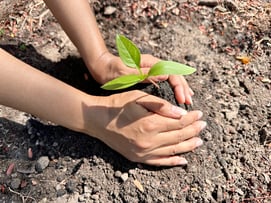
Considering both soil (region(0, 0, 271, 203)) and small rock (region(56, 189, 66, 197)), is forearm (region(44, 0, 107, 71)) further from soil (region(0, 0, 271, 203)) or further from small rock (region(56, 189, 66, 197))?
small rock (region(56, 189, 66, 197))

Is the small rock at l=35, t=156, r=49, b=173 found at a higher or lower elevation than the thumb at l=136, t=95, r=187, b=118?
lower

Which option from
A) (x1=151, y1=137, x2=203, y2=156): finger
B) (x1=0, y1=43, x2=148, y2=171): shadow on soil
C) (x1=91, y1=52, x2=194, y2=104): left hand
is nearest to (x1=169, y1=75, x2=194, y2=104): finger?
(x1=91, y1=52, x2=194, y2=104): left hand

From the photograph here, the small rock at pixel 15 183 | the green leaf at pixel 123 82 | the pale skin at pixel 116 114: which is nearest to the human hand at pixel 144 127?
the pale skin at pixel 116 114

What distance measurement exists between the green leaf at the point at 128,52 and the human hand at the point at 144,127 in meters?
0.13

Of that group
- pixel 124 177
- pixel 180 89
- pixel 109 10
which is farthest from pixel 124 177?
pixel 109 10

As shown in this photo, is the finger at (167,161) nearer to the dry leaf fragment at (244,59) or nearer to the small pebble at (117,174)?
the small pebble at (117,174)

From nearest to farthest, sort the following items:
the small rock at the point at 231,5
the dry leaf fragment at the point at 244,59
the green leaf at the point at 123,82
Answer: the green leaf at the point at 123,82 → the dry leaf fragment at the point at 244,59 → the small rock at the point at 231,5

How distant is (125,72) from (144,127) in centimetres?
21

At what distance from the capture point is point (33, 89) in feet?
4.25

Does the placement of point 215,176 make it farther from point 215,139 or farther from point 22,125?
point 22,125

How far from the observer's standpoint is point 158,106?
130 centimetres

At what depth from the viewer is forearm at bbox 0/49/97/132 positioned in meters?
1.27

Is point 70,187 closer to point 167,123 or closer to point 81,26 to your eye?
point 167,123

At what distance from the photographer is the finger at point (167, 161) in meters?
1.37
